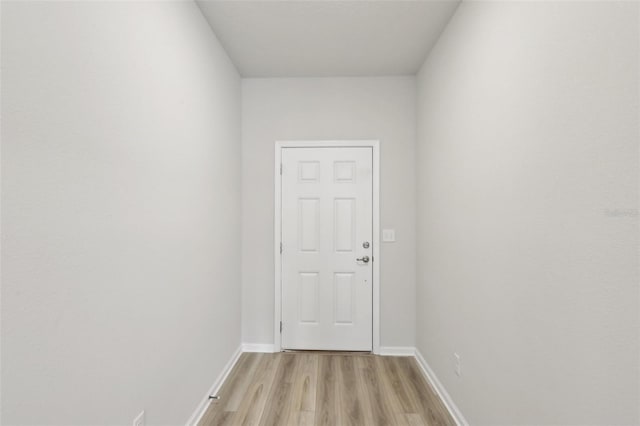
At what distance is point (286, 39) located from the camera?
2.33 meters

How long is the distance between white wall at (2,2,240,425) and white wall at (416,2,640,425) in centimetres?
165

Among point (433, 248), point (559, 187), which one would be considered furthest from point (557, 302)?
point (433, 248)

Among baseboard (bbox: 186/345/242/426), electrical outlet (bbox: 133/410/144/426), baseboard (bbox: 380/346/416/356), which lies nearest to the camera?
electrical outlet (bbox: 133/410/144/426)

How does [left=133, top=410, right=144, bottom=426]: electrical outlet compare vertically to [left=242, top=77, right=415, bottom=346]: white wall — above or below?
below

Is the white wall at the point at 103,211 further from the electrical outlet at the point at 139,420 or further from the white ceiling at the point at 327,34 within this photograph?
the white ceiling at the point at 327,34

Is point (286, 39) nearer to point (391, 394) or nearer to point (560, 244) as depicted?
point (560, 244)

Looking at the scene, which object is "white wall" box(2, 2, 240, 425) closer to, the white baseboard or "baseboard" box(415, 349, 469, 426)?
the white baseboard

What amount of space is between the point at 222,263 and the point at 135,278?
1.14 m

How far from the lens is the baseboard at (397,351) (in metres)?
2.92

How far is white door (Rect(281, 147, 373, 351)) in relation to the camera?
2963mm

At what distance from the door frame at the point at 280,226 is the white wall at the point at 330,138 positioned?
0.17ft

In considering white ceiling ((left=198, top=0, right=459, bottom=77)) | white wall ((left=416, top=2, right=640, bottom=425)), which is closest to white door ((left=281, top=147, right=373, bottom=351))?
white ceiling ((left=198, top=0, right=459, bottom=77))

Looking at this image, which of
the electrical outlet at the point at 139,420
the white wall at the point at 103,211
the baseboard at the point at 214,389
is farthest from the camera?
the baseboard at the point at 214,389

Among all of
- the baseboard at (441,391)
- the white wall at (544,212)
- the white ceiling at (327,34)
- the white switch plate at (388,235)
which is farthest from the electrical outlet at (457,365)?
the white ceiling at (327,34)
